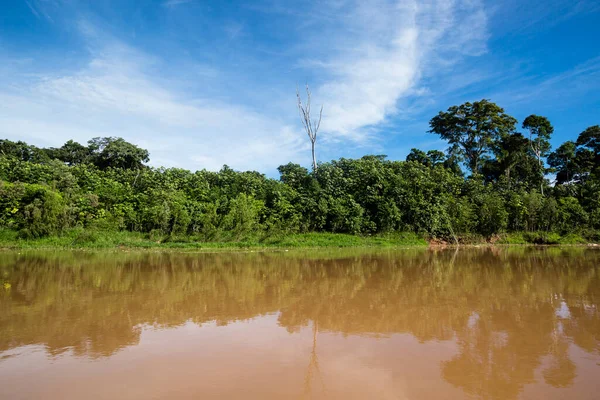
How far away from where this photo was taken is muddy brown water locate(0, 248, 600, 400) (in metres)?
3.05

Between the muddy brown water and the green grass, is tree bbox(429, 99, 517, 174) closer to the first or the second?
the green grass

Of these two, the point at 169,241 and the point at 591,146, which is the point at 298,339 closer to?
the point at 169,241

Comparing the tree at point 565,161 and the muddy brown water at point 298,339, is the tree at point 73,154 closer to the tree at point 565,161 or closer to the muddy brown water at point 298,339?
the muddy brown water at point 298,339

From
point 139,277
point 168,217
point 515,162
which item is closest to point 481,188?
point 515,162

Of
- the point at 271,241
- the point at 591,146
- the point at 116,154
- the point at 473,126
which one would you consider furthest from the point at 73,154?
the point at 591,146

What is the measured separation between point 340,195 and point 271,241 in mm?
6522

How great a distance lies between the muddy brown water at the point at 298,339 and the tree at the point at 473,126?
2406cm

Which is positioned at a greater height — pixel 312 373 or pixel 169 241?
pixel 169 241

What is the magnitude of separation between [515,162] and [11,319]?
110 ft

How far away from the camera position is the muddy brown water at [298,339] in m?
3.05

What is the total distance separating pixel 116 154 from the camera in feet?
107

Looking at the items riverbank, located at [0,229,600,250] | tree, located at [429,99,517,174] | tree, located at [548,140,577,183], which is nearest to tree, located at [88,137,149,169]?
riverbank, located at [0,229,600,250]

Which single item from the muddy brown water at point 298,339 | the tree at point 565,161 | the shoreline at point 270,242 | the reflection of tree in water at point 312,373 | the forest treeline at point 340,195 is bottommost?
the reflection of tree in water at point 312,373

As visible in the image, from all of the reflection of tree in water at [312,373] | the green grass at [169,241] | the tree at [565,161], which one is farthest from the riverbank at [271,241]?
the reflection of tree in water at [312,373]
